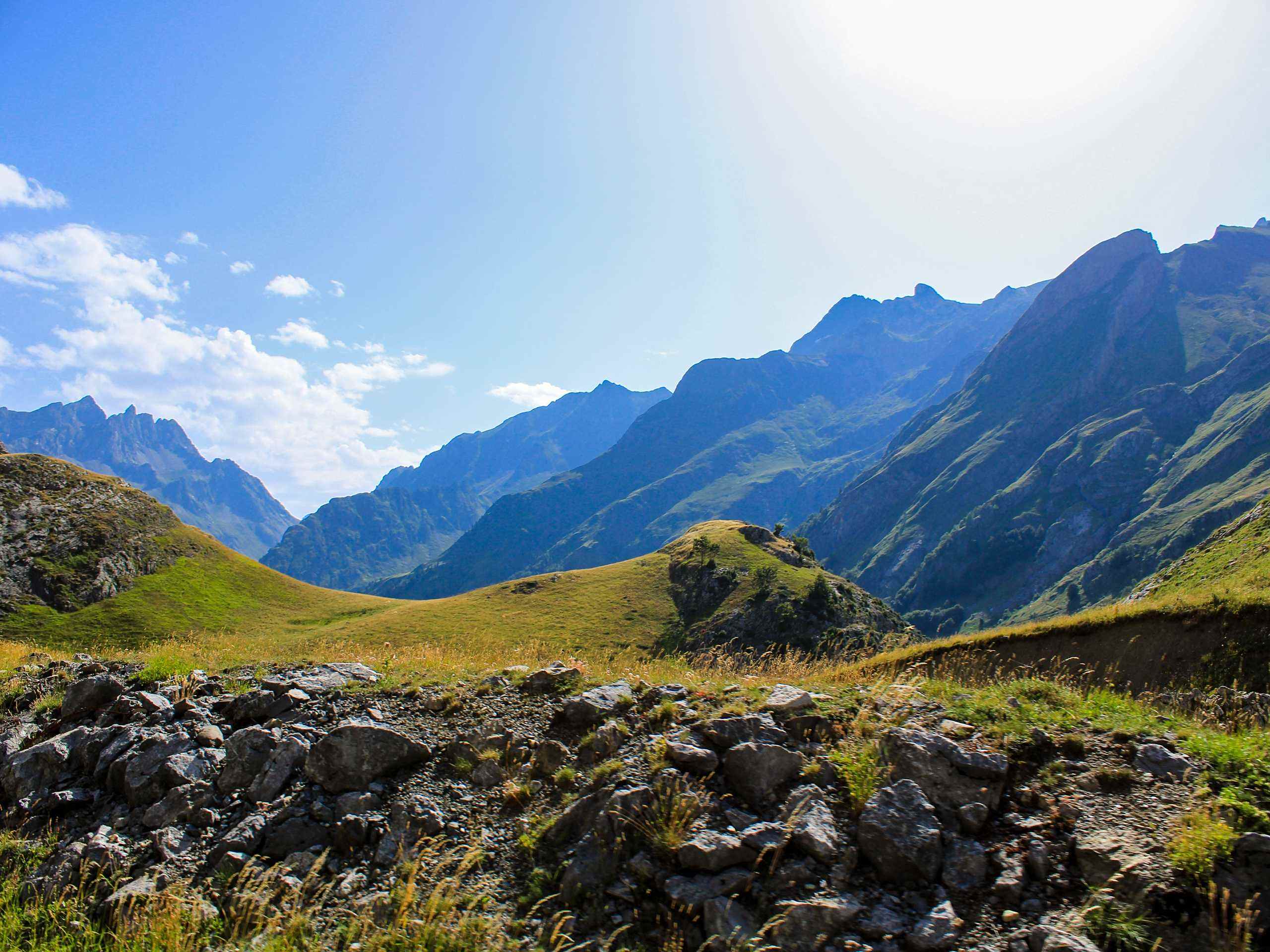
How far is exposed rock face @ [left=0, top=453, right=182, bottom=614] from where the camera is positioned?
5981 centimetres

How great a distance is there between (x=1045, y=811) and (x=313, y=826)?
→ 9.59m

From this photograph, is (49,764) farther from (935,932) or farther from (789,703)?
(935,932)

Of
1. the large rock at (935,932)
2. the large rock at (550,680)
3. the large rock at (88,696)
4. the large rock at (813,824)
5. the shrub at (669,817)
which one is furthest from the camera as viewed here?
the large rock at (550,680)

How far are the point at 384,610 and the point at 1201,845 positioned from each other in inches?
3444

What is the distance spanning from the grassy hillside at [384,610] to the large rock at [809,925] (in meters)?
34.7

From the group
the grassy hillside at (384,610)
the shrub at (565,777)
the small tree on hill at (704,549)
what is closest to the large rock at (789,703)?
the shrub at (565,777)

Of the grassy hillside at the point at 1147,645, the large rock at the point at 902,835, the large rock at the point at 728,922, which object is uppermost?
the large rock at the point at 902,835

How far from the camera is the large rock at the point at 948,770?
7.19 metres

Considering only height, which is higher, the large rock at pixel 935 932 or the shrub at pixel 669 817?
the shrub at pixel 669 817

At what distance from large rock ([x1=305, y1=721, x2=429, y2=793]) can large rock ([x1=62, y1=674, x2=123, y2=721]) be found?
5.46m

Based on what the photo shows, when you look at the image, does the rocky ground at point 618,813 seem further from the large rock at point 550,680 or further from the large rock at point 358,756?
the large rock at point 550,680

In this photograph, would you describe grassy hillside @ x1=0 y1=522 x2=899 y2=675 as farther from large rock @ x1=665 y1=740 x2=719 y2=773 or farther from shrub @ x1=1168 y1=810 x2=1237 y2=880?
shrub @ x1=1168 y1=810 x2=1237 y2=880

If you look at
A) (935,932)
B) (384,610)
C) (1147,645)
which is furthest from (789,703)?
(384,610)

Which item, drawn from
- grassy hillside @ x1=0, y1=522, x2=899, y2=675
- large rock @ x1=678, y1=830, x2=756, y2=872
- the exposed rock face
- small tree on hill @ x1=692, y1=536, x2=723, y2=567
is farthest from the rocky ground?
small tree on hill @ x1=692, y1=536, x2=723, y2=567
